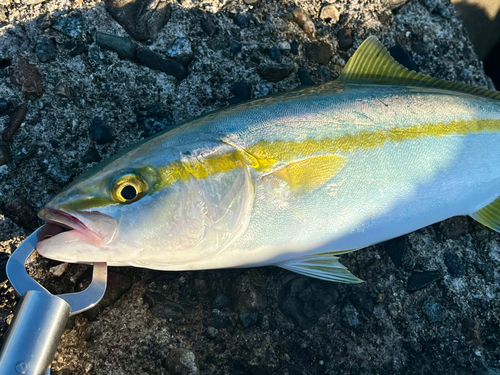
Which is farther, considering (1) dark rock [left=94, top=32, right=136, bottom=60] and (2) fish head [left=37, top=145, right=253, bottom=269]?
(1) dark rock [left=94, top=32, right=136, bottom=60]

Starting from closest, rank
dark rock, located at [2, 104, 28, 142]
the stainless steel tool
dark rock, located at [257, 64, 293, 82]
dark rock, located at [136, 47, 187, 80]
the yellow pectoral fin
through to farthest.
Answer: the stainless steel tool
the yellow pectoral fin
dark rock, located at [2, 104, 28, 142]
dark rock, located at [136, 47, 187, 80]
dark rock, located at [257, 64, 293, 82]

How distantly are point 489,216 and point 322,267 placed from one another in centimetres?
104

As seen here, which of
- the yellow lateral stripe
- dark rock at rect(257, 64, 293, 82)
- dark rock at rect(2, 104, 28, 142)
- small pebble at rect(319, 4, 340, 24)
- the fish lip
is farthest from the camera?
small pebble at rect(319, 4, 340, 24)

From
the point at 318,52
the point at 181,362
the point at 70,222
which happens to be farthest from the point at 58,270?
the point at 318,52

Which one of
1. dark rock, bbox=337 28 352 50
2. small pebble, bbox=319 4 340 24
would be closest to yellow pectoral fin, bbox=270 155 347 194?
dark rock, bbox=337 28 352 50

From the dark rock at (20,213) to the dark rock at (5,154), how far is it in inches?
7.7

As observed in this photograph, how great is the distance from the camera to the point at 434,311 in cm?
192

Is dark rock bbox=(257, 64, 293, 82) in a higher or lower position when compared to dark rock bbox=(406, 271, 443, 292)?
higher

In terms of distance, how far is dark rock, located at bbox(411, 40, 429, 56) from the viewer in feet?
8.31

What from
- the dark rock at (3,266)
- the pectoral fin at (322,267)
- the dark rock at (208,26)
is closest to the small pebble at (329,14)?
the dark rock at (208,26)

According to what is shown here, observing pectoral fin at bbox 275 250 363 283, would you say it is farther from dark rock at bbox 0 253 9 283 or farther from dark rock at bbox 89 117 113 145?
dark rock at bbox 0 253 9 283

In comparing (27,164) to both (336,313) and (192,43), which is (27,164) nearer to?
(192,43)

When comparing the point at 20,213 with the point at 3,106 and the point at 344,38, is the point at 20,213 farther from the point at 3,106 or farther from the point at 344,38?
the point at 344,38

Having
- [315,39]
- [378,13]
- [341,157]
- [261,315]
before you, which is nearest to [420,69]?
[378,13]
